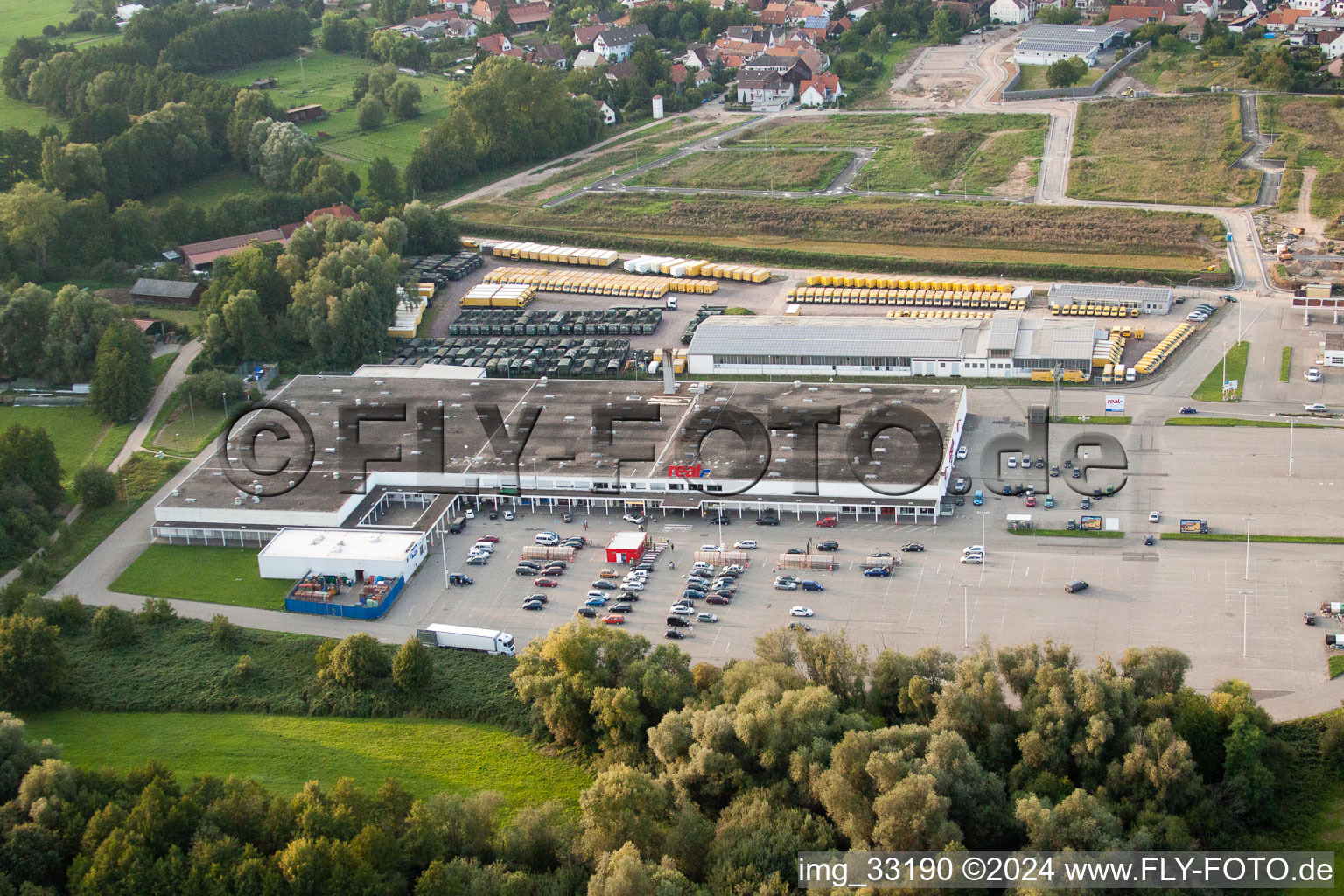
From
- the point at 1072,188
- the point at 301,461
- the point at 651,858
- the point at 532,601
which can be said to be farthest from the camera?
the point at 1072,188

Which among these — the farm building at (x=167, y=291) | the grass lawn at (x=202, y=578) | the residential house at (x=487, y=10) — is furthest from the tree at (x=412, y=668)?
the residential house at (x=487, y=10)

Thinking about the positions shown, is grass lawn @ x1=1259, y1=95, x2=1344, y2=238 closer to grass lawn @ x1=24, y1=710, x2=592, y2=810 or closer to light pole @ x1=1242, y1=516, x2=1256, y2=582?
light pole @ x1=1242, y1=516, x2=1256, y2=582

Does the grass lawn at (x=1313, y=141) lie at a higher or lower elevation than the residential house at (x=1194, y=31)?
lower

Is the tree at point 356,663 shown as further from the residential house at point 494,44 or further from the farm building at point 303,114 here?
the residential house at point 494,44

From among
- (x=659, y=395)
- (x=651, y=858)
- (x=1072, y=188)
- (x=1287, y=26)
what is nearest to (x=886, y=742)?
(x=651, y=858)

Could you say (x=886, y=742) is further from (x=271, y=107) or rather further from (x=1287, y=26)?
(x=1287, y=26)

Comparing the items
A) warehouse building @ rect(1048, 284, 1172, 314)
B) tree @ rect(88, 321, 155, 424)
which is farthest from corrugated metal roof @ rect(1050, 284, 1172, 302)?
tree @ rect(88, 321, 155, 424)
